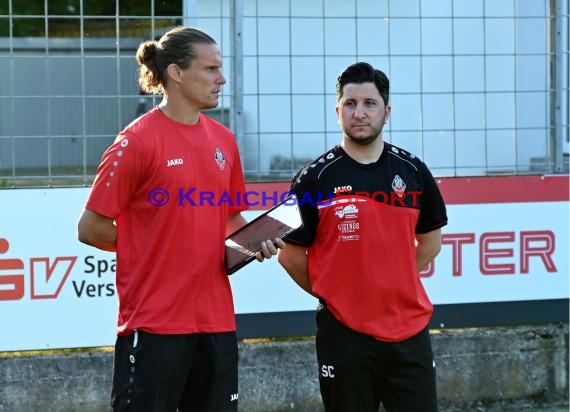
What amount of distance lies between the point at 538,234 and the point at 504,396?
1182 mm

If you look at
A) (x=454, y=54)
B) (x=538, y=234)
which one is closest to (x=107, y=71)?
(x=454, y=54)

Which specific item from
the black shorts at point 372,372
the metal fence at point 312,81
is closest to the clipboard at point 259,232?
the black shorts at point 372,372

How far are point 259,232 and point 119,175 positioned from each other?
0.64 m

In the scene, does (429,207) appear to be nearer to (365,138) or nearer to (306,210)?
(365,138)

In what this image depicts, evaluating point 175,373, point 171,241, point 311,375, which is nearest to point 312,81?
point 311,375

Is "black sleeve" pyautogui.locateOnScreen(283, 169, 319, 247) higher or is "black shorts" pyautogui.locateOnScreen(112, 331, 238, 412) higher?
"black sleeve" pyautogui.locateOnScreen(283, 169, 319, 247)

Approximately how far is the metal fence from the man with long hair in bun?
2331 millimetres

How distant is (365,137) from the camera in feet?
13.7

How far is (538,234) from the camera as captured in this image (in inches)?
263

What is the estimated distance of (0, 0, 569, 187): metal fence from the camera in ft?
20.2

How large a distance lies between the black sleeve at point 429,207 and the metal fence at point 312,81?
2171 mm

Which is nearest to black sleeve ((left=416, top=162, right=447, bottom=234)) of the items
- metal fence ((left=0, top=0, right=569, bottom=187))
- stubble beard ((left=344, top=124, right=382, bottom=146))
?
stubble beard ((left=344, top=124, right=382, bottom=146))
